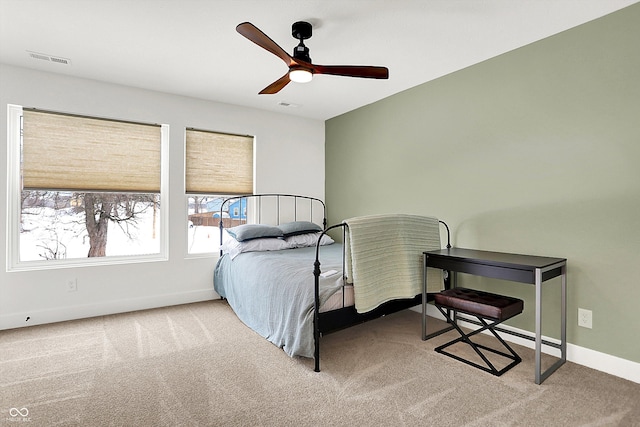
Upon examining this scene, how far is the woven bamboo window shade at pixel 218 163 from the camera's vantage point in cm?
408

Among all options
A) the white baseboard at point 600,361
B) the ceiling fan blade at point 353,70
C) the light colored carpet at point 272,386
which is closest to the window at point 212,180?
the light colored carpet at point 272,386

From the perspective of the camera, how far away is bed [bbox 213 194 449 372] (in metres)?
2.41

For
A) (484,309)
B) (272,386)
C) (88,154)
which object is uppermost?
(88,154)

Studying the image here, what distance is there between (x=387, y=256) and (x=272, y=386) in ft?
4.03

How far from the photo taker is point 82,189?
3451 millimetres

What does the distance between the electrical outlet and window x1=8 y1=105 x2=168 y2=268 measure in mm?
4016

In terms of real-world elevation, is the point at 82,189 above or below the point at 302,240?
above

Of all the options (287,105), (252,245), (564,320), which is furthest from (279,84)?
(564,320)

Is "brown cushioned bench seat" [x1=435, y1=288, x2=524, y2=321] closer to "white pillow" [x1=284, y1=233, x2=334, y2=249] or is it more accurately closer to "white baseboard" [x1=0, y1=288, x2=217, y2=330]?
"white pillow" [x1=284, y1=233, x2=334, y2=249]

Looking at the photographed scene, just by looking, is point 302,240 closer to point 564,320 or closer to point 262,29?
point 262,29

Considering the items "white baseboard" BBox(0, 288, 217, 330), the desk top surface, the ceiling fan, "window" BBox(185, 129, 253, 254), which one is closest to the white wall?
"white baseboard" BBox(0, 288, 217, 330)

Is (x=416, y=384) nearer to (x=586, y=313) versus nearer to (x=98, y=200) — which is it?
(x=586, y=313)

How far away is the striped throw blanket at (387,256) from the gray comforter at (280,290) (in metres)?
0.21

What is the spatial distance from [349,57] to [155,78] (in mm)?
1967
